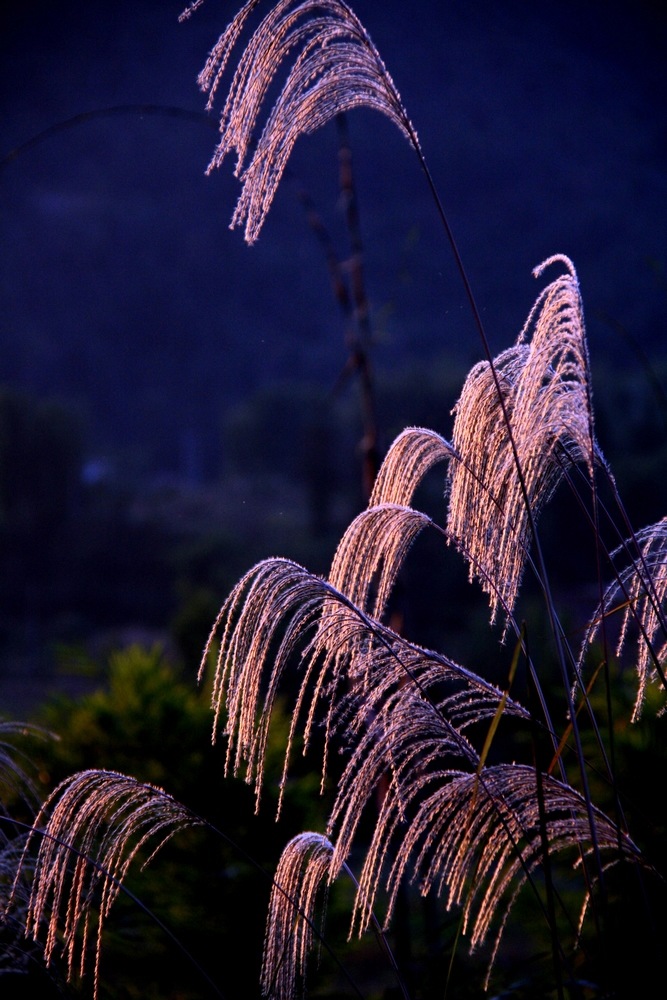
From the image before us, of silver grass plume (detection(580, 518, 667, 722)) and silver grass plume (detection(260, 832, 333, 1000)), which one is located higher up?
silver grass plume (detection(580, 518, 667, 722))

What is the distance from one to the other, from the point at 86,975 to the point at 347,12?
77.6 inches

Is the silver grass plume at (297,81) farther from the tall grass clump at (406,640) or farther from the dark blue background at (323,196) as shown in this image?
the dark blue background at (323,196)

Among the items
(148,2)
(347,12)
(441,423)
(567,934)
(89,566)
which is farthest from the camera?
(89,566)

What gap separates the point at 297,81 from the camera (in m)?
1.10

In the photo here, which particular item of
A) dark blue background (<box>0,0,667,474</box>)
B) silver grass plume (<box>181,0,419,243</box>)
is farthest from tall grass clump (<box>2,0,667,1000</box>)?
dark blue background (<box>0,0,667,474</box>)

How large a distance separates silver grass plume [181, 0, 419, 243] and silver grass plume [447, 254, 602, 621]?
0.32 metres

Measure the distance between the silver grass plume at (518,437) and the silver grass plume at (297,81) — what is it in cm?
32

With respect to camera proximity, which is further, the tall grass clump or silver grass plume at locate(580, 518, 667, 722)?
silver grass plume at locate(580, 518, 667, 722)

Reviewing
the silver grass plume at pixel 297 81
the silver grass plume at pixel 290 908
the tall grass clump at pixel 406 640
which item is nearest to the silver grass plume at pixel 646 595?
the tall grass clump at pixel 406 640

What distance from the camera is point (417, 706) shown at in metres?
1.13

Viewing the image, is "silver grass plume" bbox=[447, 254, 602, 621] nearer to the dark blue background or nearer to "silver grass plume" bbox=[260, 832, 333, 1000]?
"silver grass plume" bbox=[260, 832, 333, 1000]

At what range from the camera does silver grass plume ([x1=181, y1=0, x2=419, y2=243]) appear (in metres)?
1.09

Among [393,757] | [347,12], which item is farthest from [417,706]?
[347,12]

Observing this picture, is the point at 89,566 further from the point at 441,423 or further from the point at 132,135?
the point at 441,423
